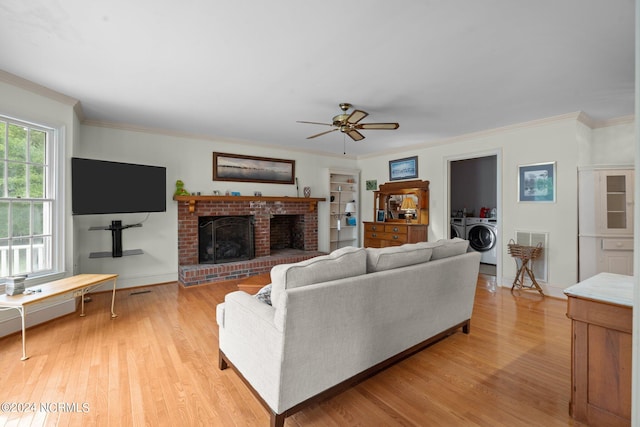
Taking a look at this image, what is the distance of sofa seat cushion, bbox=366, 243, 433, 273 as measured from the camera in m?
2.00

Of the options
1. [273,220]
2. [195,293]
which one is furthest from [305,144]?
[195,293]

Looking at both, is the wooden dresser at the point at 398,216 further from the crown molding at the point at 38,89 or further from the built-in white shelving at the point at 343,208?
the crown molding at the point at 38,89

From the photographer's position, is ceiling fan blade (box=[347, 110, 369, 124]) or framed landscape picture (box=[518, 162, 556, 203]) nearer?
ceiling fan blade (box=[347, 110, 369, 124])

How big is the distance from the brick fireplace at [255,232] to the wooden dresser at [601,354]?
4.09m

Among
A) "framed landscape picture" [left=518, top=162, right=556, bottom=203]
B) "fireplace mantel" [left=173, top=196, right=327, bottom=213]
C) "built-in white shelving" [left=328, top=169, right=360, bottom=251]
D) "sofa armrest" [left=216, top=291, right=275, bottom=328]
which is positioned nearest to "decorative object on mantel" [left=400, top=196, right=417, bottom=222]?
"built-in white shelving" [left=328, top=169, right=360, bottom=251]

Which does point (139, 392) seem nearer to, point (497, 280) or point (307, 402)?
point (307, 402)

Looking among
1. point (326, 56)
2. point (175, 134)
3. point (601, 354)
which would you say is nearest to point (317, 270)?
point (601, 354)

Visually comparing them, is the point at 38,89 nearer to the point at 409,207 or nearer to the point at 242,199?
the point at 242,199

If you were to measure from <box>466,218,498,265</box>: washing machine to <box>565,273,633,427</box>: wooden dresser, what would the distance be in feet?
13.3

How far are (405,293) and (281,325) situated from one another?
38.8 inches

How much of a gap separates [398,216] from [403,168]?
0.96m

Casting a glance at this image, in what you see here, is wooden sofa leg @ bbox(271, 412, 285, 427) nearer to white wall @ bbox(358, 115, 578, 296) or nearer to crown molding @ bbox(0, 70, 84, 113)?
crown molding @ bbox(0, 70, 84, 113)

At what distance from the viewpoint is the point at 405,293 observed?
2025 mm

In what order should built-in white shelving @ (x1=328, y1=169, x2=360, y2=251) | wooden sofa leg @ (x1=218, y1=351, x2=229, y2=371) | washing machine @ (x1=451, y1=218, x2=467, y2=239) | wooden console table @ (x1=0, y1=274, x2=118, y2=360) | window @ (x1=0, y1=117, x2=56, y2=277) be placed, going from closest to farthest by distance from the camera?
wooden sofa leg @ (x1=218, y1=351, x2=229, y2=371)
wooden console table @ (x1=0, y1=274, x2=118, y2=360)
window @ (x1=0, y1=117, x2=56, y2=277)
washing machine @ (x1=451, y1=218, x2=467, y2=239)
built-in white shelving @ (x1=328, y1=169, x2=360, y2=251)
